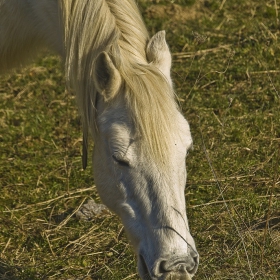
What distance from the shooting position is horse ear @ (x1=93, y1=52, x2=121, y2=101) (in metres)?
3.46

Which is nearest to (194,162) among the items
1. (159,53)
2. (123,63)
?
(159,53)

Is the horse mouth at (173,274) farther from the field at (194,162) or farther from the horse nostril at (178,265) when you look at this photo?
the field at (194,162)

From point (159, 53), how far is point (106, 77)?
354mm

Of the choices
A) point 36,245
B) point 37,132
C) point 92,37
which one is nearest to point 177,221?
point 92,37

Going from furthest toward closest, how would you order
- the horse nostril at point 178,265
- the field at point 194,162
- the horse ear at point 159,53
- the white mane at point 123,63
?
the field at point 194,162 < the horse ear at point 159,53 < the white mane at point 123,63 < the horse nostril at point 178,265

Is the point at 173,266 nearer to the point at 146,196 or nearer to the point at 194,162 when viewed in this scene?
the point at 146,196

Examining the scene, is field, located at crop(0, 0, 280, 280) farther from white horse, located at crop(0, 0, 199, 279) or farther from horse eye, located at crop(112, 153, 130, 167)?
horse eye, located at crop(112, 153, 130, 167)

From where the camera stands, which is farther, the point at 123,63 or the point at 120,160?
the point at 123,63

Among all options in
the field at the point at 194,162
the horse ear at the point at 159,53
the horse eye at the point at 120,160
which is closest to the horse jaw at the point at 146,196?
the horse eye at the point at 120,160

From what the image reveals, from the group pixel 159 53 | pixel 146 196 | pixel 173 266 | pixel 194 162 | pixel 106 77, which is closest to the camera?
pixel 173 266

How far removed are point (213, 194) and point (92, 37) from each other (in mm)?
1917

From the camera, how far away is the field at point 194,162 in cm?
441

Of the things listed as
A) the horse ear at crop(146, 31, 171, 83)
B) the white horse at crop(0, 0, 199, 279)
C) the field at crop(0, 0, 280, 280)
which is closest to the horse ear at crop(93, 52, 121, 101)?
the white horse at crop(0, 0, 199, 279)

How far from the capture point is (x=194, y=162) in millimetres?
5512
